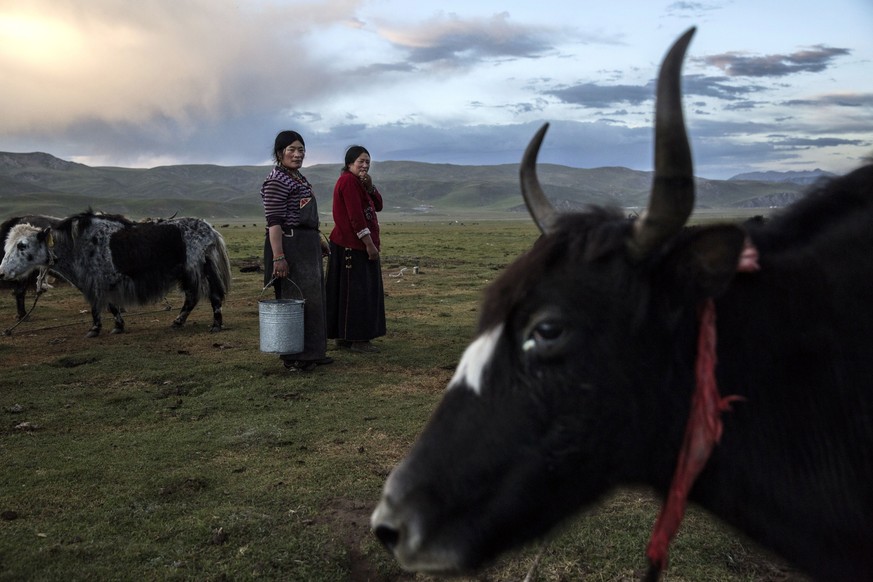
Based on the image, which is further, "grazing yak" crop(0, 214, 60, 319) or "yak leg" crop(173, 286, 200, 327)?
"grazing yak" crop(0, 214, 60, 319)

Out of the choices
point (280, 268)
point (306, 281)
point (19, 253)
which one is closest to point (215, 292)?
point (19, 253)

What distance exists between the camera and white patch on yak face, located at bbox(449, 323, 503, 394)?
1.75m

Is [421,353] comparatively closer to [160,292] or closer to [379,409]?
[379,409]

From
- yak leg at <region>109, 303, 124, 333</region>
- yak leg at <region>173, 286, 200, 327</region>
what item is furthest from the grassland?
yak leg at <region>173, 286, 200, 327</region>

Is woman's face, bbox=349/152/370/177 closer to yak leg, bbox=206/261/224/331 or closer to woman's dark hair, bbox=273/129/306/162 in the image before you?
woman's dark hair, bbox=273/129/306/162

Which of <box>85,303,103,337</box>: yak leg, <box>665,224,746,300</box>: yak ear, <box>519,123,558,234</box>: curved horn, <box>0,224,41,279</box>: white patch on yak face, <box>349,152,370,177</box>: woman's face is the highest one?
<box>349,152,370,177</box>: woman's face

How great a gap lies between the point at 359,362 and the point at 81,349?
391cm

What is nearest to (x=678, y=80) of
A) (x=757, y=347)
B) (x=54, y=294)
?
(x=757, y=347)

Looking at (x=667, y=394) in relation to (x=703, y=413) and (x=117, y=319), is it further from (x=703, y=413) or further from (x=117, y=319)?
(x=117, y=319)

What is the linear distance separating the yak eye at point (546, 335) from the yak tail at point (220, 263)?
365 inches

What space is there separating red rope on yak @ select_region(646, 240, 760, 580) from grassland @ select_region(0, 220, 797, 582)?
495 millimetres

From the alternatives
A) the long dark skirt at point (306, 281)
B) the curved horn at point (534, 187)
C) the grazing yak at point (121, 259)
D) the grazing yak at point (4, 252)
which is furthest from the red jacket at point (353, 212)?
the curved horn at point (534, 187)

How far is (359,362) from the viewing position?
311 inches

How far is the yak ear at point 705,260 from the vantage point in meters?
1.53
